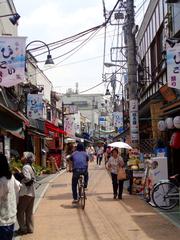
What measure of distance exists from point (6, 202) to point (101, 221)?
5501mm

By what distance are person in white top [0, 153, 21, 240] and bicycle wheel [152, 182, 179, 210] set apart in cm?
766

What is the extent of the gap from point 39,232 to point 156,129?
39.0ft

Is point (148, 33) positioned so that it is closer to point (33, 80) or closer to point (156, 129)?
point (156, 129)

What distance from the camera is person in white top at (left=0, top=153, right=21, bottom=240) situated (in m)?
6.49

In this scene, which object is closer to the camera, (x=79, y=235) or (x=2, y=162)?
(x=2, y=162)

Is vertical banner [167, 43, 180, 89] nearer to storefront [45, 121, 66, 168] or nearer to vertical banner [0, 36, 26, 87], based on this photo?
vertical banner [0, 36, 26, 87]

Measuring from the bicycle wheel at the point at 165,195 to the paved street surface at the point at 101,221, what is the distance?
1.15 feet

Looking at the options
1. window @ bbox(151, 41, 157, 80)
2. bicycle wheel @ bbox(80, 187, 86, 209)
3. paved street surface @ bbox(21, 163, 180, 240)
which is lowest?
paved street surface @ bbox(21, 163, 180, 240)

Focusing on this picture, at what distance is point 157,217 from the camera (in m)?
12.4

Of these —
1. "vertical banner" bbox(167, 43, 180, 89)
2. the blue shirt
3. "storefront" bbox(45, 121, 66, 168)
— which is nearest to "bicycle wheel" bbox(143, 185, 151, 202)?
the blue shirt

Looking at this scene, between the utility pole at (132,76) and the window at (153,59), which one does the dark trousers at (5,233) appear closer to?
the utility pole at (132,76)

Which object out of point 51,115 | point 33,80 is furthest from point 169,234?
point 51,115

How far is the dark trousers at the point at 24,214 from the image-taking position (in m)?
10.6

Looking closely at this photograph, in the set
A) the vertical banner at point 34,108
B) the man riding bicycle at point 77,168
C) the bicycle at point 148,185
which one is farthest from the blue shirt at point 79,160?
the vertical banner at point 34,108
